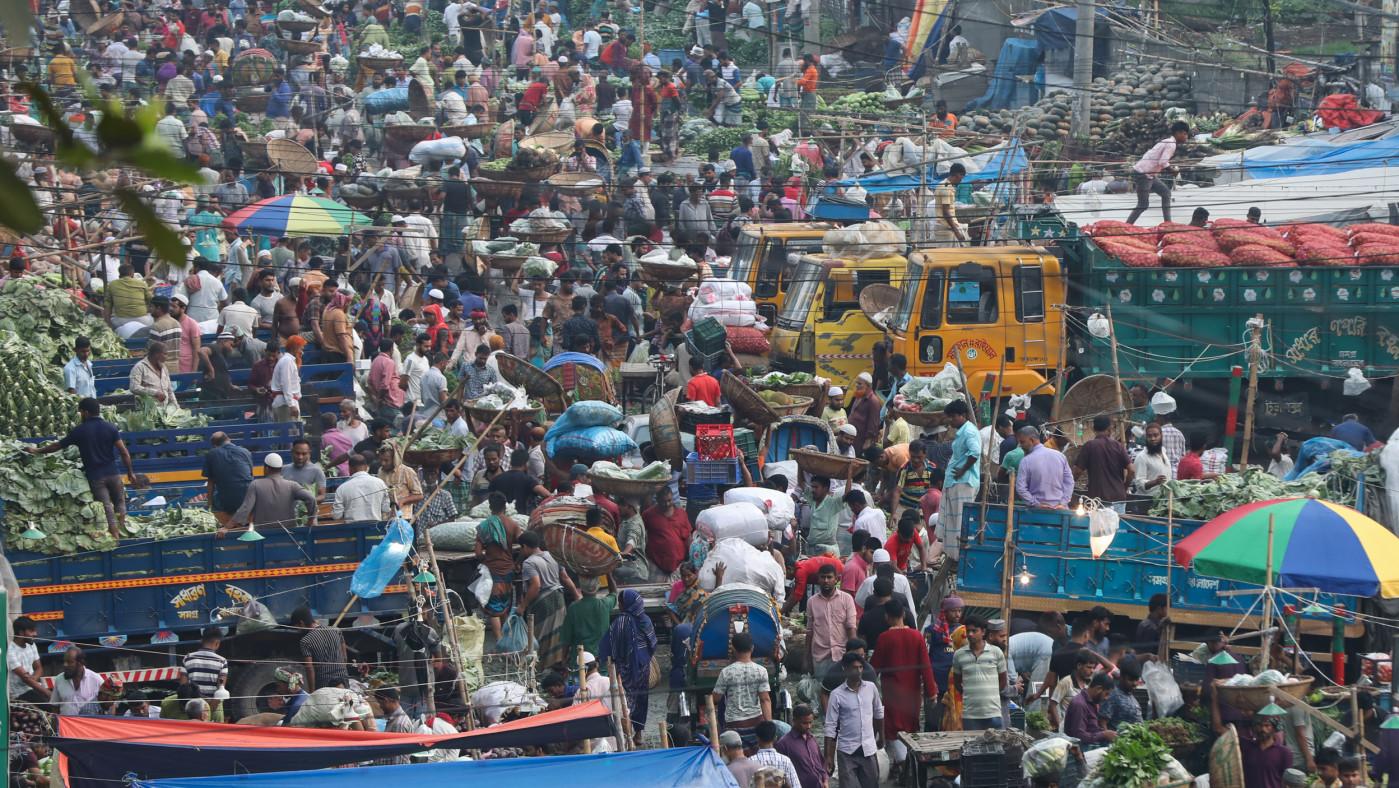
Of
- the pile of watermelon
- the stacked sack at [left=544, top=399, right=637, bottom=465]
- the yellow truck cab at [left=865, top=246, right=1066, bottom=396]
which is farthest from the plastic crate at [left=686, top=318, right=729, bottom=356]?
the pile of watermelon

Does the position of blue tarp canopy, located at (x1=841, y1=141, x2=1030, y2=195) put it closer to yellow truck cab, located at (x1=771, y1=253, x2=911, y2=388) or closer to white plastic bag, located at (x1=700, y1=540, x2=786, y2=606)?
yellow truck cab, located at (x1=771, y1=253, x2=911, y2=388)

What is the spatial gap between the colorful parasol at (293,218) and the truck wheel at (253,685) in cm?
1000

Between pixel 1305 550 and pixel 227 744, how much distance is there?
6110 mm

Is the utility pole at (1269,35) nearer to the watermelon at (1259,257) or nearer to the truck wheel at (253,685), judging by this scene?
the watermelon at (1259,257)

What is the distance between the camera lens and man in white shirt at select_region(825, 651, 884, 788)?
10.8 m

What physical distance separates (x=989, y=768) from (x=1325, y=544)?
2358mm

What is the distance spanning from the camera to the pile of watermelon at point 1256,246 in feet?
58.3

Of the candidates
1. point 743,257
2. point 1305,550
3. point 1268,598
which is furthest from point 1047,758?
point 743,257

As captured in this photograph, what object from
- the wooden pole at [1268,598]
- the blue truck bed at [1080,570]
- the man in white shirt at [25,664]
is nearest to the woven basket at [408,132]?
the blue truck bed at [1080,570]

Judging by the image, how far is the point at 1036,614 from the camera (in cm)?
1309

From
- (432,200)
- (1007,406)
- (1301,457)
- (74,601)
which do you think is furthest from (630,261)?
(74,601)

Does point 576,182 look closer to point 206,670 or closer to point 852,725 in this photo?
point 206,670

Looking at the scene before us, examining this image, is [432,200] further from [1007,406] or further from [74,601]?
[74,601]

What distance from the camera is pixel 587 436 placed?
15.8 m
